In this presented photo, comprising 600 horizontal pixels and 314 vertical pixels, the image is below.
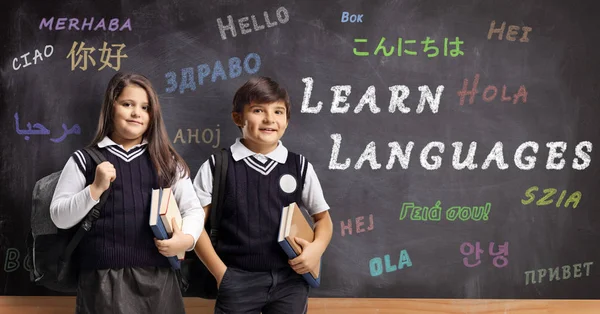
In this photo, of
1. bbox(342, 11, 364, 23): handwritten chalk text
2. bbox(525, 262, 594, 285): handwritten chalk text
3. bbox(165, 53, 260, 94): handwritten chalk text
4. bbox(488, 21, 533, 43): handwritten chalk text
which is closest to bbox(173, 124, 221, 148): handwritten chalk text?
bbox(165, 53, 260, 94): handwritten chalk text

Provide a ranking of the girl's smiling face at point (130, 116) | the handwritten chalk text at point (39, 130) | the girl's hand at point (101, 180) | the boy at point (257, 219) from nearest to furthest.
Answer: the girl's hand at point (101, 180)
the girl's smiling face at point (130, 116)
the boy at point (257, 219)
the handwritten chalk text at point (39, 130)

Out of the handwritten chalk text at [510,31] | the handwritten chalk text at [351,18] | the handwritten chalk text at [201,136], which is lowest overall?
the handwritten chalk text at [201,136]

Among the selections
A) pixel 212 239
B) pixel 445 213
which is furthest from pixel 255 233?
pixel 445 213

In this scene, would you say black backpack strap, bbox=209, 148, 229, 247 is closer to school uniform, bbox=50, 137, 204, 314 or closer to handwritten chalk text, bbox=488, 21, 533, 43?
school uniform, bbox=50, 137, 204, 314

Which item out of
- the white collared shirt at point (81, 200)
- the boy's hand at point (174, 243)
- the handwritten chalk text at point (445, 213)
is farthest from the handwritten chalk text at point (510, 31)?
the boy's hand at point (174, 243)

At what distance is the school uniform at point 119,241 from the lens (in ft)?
6.42

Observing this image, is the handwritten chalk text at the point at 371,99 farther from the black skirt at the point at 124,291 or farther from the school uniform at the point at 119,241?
the black skirt at the point at 124,291

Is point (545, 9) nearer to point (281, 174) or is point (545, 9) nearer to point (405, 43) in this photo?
point (405, 43)

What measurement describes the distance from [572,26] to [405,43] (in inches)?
26.9

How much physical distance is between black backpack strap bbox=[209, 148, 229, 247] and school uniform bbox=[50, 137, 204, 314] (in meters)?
A: 0.13

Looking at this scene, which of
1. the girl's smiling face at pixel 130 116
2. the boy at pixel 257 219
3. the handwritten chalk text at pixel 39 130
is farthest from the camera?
the handwritten chalk text at pixel 39 130

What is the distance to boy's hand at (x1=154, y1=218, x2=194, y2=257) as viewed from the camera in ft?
6.45

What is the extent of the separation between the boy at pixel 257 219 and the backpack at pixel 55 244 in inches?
15.0

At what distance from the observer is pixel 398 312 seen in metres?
2.59
